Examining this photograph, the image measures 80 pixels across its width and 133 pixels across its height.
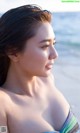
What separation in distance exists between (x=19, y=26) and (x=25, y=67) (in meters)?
0.12

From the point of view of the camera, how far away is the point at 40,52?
1.03 m

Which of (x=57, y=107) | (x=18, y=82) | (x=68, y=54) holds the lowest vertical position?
(x=68, y=54)

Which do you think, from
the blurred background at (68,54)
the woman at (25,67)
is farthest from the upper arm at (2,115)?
the blurred background at (68,54)

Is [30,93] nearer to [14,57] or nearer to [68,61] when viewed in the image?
[14,57]

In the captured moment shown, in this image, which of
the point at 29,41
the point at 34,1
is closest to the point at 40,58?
the point at 29,41

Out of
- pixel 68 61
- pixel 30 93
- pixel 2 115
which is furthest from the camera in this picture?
pixel 68 61

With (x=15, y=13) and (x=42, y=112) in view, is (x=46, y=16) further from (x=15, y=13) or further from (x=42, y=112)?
(x=42, y=112)

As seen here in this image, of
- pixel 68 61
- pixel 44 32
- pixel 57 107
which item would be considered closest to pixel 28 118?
pixel 57 107

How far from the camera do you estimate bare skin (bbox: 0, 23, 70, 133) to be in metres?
1.02

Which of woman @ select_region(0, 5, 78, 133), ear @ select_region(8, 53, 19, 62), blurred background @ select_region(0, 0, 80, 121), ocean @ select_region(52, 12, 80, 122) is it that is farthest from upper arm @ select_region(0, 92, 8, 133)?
ocean @ select_region(52, 12, 80, 122)

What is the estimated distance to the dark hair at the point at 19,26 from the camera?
40.3 inches

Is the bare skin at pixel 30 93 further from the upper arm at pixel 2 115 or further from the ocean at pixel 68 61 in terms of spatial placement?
the ocean at pixel 68 61

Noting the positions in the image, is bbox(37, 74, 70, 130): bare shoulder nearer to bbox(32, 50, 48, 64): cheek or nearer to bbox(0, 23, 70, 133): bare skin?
bbox(0, 23, 70, 133): bare skin

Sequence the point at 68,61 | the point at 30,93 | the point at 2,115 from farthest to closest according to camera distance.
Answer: the point at 68,61 → the point at 30,93 → the point at 2,115
